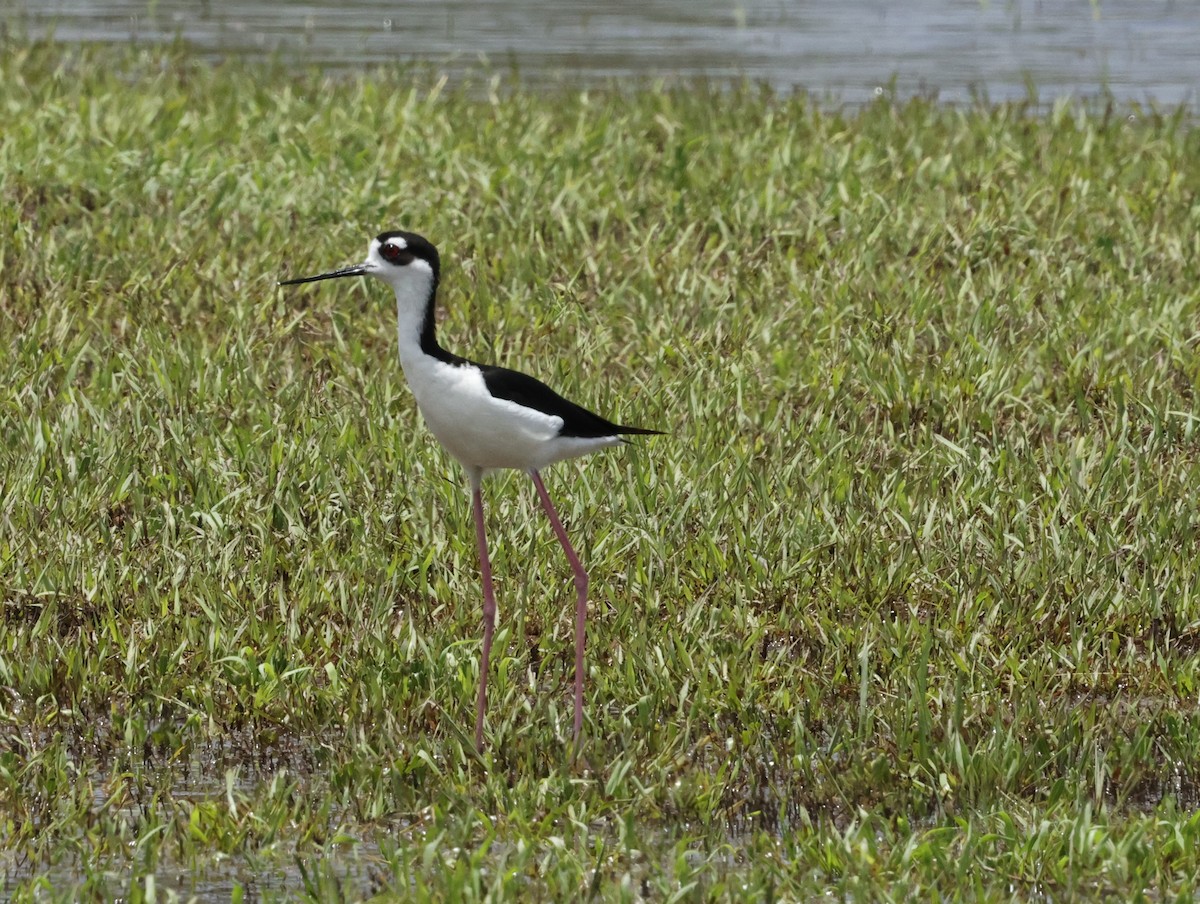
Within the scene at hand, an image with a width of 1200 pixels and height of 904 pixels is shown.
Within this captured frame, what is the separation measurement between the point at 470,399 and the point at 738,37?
1108 cm

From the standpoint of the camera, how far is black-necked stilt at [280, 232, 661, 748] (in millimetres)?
4504

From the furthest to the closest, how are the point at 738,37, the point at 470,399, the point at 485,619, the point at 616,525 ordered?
the point at 738,37
the point at 616,525
the point at 485,619
the point at 470,399

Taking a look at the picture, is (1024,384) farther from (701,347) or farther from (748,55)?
Result: (748,55)

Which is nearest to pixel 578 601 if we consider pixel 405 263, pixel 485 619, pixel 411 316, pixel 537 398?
pixel 485 619

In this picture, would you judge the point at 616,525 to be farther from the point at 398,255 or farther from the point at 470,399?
the point at 398,255

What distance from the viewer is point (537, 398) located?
4.57 m

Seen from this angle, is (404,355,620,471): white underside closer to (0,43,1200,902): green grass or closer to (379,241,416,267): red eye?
(379,241,416,267): red eye

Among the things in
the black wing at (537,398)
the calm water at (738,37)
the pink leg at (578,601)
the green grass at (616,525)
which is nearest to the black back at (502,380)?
the black wing at (537,398)

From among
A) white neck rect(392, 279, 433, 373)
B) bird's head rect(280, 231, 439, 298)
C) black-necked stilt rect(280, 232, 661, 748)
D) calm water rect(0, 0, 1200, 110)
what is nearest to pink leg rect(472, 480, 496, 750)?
black-necked stilt rect(280, 232, 661, 748)

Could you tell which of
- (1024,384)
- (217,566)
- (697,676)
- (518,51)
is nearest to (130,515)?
(217,566)

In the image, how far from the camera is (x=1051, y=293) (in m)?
7.88

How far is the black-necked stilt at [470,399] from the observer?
450 centimetres

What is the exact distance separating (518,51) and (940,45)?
9.97 feet

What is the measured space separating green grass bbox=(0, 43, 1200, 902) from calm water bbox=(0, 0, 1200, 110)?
3198mm
